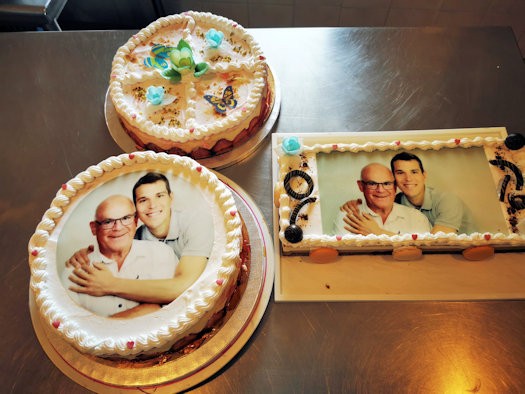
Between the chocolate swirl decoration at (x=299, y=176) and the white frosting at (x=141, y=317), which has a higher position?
the chocolate swirl decoration at (x=299, y=176)

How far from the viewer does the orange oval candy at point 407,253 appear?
179 cm

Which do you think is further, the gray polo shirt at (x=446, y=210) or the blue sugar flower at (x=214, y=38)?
the blue sugar flower at (x=214, y=38)

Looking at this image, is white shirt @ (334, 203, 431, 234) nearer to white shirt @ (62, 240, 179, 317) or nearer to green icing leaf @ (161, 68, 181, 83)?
white shirt @ (62, 240, 179, 317)

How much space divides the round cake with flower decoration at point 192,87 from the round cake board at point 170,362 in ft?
2.43

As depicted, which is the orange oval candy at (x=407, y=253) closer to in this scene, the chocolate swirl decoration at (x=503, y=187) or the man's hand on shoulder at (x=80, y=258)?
the chocolate swirl decoration at (x=503, y=187)

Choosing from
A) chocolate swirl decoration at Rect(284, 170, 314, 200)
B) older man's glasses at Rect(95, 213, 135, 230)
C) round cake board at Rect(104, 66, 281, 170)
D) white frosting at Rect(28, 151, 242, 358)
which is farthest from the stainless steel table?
older man's glasses at Rect(95, 213, 135, 230)

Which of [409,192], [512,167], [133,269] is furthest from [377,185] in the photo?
[133,269]

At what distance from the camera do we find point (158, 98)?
6.77 ft

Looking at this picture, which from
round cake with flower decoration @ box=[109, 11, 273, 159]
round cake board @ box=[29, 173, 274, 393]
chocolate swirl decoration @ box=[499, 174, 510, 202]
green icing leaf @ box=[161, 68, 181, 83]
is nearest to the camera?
round cake board @ box=[29, 173, 274, 393]

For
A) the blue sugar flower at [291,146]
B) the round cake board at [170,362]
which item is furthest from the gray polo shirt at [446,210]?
→ the round cake board at [170,362]

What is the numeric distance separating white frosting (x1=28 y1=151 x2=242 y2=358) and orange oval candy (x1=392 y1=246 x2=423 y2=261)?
67 centimetres

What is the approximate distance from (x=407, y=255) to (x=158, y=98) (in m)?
1.36

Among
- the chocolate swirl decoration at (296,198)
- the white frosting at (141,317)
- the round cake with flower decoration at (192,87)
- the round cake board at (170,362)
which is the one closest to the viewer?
the white frosting at (141,317)

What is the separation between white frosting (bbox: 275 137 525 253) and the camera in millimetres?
1754
